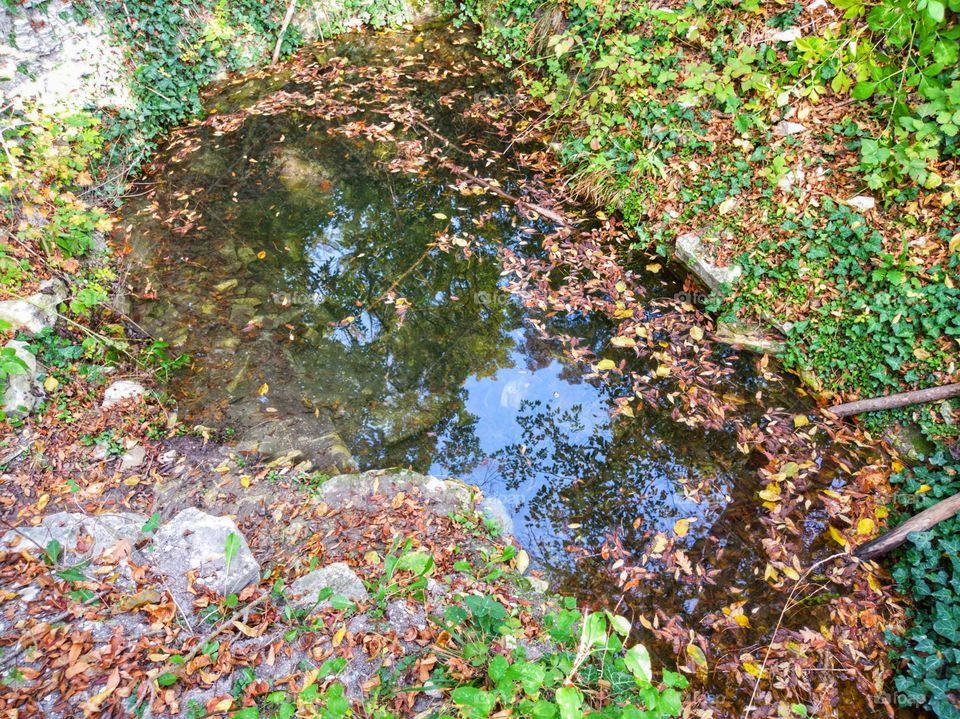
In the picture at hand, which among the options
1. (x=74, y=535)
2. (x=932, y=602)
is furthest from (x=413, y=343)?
(x=932, y=602)

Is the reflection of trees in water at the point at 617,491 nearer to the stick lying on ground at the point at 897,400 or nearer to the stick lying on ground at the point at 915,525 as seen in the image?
the stick lying on ground at the point at 915,525

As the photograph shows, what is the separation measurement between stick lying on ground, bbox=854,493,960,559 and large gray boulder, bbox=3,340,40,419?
658cm

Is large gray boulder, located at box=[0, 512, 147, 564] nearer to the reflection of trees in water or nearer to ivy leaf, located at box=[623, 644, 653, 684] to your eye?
the reflection of trees in water

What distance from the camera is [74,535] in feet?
10.9

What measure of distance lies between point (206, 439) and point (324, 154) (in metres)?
4.28

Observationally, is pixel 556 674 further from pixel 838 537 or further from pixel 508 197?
pixel 508 197

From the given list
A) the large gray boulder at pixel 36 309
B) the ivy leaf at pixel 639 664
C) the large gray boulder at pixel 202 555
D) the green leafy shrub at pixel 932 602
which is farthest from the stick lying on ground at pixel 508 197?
the ivy leaf at pixel 639 664

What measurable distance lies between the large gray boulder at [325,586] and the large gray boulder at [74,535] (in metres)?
1.18

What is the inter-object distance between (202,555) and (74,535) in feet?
2.77

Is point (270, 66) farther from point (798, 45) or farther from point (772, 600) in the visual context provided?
point (772, 600)

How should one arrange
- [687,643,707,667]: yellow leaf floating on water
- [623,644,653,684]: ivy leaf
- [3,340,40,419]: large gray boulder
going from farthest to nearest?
[3,340,40,419]: large gray boulder, [687,643,707,667]: yellow leaf floating on water, [623,644,653,684]: ivy leaf

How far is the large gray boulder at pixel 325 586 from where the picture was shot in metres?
3.16

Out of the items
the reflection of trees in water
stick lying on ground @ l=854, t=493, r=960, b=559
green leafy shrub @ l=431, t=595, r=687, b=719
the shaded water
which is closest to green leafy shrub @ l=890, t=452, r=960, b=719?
stick lying on ground @ l=854, t=493, r=960, b=559

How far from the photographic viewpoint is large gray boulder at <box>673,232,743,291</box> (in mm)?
5227
